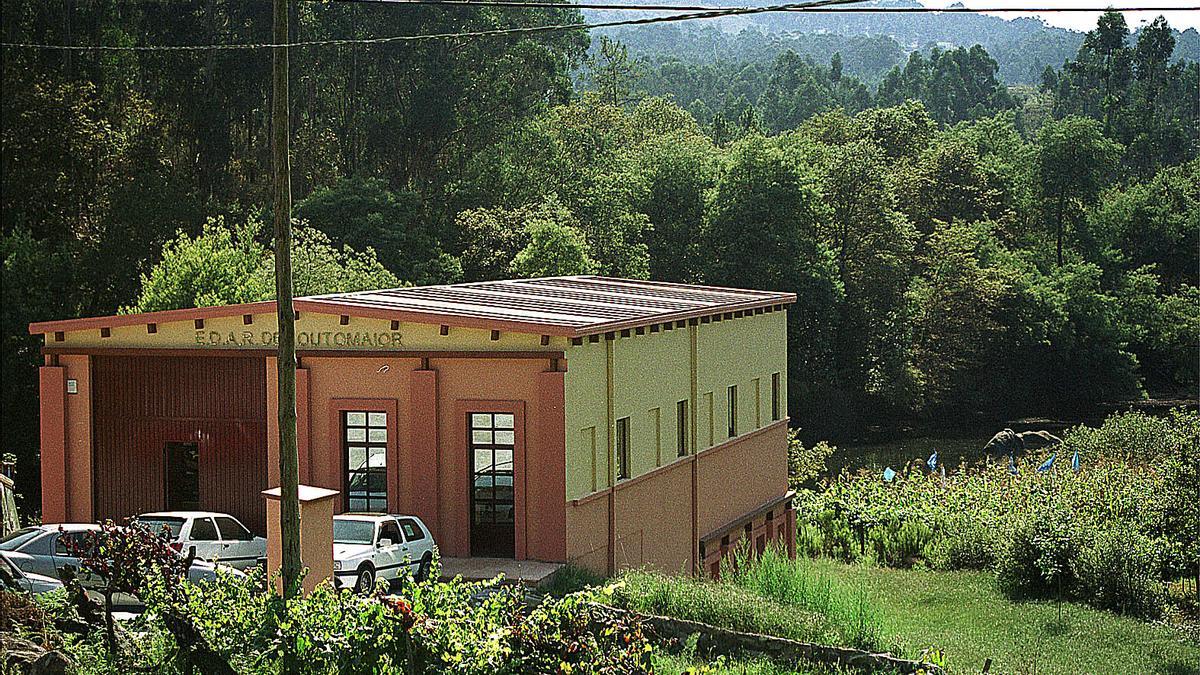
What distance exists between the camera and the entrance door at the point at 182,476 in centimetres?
2311

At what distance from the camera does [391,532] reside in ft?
63.6

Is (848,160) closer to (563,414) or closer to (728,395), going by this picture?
(728,395)

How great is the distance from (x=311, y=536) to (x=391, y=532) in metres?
4.20

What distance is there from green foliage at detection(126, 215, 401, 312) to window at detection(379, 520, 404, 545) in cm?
1750

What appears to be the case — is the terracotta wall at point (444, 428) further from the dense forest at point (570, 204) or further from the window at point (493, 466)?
the dense forest at point (570, 204)

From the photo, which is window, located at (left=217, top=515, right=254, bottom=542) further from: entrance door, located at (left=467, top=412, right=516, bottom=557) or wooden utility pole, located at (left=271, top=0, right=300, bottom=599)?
wooden utility pole, located at (left=271, top=0, right=300, bottom=599)

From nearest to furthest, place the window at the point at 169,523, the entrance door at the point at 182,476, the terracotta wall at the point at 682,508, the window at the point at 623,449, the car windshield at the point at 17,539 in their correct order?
the car windshield at the point at 17,539 → the window at the point at 169,523 → the terracotta wall at the point at 682,508 → the window at the point at 623,449 → the entrance door at the point at 182,476

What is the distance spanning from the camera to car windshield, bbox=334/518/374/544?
62.2 ft

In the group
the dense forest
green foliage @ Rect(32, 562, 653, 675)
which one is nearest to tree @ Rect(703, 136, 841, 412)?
the dense forest

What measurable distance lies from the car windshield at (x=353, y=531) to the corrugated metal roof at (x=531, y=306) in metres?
3.35

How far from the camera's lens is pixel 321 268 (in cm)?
4131

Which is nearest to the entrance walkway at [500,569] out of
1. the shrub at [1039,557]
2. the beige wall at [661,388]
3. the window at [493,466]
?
the window at [493,466]

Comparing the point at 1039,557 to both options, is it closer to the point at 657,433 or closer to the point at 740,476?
the point at 740,476

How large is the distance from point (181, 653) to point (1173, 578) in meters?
22.0
